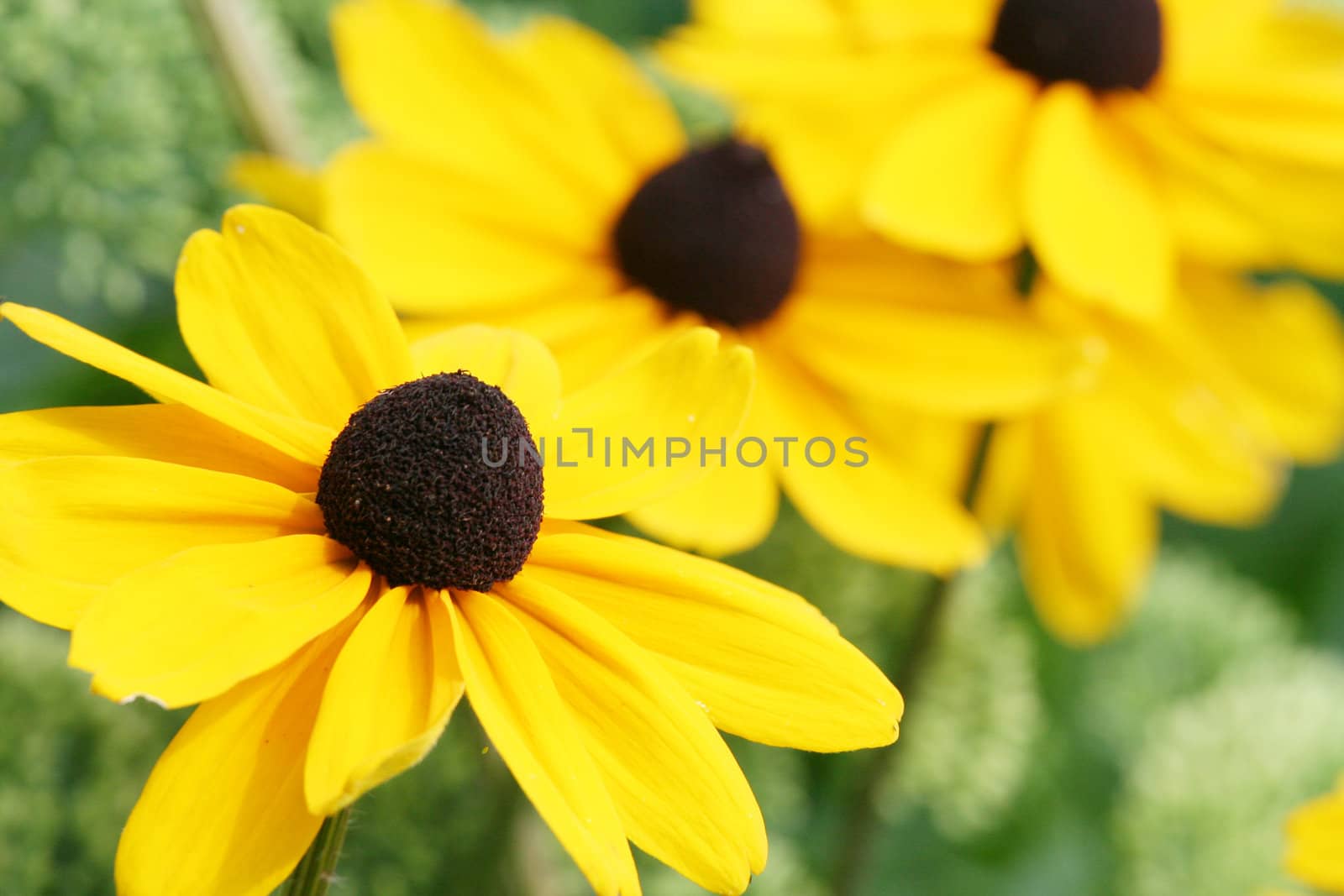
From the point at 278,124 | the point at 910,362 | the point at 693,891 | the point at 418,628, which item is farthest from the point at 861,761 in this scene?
the point at 418,628

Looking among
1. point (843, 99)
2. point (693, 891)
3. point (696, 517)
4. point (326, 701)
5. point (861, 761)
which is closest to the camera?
point (326, 701)

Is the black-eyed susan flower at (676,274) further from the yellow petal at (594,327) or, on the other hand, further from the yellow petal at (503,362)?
the yellow petal at (503,362)

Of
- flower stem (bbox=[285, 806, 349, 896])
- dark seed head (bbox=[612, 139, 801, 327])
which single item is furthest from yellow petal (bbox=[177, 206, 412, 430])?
dark seed head (bbox=[612, 139, 801, 327])

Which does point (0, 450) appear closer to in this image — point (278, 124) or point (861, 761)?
point (278, 124)

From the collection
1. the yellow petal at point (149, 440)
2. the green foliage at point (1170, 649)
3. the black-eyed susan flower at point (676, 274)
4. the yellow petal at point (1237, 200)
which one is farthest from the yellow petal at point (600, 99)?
the green foliage at point (1170, 649)

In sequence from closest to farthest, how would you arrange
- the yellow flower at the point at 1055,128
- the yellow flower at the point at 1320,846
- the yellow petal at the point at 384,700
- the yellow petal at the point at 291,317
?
1. the yellow petal at the point at 384,700
2. the yellow petal at the point at 291,317
3. the yellow flower at the point at 1320,846
4. the yellow flower at the point at 1055,128

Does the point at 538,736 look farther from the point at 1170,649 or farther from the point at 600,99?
the point at 1170,649

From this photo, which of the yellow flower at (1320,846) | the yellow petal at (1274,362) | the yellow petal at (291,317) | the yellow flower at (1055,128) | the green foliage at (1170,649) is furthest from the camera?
the green foliage at (1170,649)
